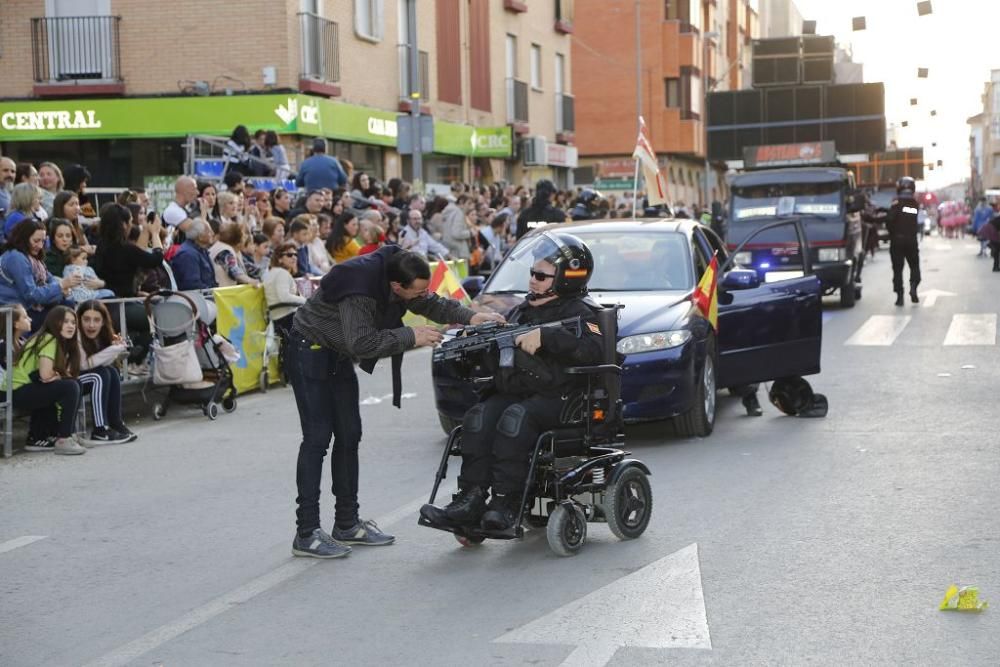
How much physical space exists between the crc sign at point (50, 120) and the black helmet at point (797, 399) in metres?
19.8

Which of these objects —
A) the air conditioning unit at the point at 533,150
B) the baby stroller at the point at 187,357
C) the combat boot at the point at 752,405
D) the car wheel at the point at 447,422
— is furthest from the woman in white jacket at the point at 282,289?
the air conditioning unit at the point at 533,150

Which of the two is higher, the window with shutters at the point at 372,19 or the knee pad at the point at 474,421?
the window with shutters at the point at 372,19

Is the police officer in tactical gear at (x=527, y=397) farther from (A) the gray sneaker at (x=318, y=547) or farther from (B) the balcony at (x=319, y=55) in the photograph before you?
(B) the balcony at (x=319, y=55)

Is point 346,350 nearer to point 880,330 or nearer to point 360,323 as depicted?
point 360,323

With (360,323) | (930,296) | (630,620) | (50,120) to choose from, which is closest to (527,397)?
(360,323)

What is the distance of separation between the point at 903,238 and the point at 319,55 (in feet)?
39.0

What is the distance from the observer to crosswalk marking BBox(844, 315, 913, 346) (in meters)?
19.0

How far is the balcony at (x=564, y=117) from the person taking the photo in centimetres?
4788

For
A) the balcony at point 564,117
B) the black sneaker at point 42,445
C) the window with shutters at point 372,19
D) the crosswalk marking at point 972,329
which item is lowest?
the black sneaker at point 42,445

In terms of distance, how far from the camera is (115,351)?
40.2 ft

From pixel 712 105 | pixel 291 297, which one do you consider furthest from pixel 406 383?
pixel 712 105

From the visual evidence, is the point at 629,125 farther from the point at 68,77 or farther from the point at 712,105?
the point at 68,77

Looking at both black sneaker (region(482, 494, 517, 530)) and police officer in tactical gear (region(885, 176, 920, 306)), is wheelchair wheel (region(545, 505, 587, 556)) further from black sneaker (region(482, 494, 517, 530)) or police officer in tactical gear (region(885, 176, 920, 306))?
police officer in tactical gear (region(885, 176, 920, 306))

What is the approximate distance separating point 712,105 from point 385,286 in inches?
1274
